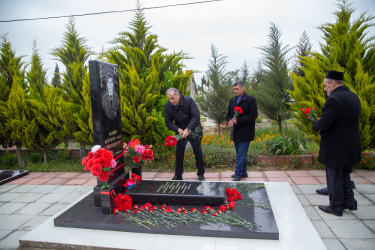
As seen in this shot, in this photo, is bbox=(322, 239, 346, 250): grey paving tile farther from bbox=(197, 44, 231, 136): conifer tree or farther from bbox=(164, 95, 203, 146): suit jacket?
bbox=(197, 44, 231, 136): conifer tree

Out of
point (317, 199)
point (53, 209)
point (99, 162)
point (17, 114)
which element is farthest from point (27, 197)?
point (317, 199)

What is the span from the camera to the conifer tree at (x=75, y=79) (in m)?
6.29

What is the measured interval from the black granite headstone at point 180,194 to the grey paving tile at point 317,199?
4.40ft

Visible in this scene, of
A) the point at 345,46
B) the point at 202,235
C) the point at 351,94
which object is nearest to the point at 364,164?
the point at 345,46

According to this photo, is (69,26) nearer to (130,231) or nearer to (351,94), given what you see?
(130,231)

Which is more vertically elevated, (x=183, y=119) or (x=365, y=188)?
(x=183, y=119)

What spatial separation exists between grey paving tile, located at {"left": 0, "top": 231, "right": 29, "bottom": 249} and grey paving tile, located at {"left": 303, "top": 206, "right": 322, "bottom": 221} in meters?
3.62

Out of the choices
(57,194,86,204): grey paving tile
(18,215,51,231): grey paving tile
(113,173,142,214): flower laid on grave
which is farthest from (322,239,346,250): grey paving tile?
(57,194,86,204): grey paving tile

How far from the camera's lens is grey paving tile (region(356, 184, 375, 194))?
4055 millimetres

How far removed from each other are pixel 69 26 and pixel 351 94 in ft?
22.1

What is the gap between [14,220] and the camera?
368 centimetres

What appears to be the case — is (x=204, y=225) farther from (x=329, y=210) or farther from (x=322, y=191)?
(x=322, y=191)

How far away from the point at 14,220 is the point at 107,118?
6.51ft

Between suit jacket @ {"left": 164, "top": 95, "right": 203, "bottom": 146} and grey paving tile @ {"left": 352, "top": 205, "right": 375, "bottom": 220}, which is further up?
suit jacket @ {"left": 164, "top": 95, "right": 203, "bottom": 146}
